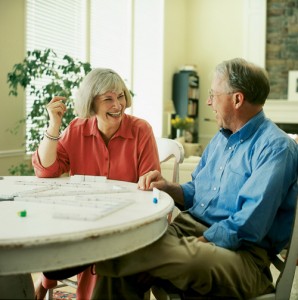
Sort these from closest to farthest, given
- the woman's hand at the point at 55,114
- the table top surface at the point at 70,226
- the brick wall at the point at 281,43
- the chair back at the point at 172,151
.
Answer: the table top surface at the point at 70,226
the woman's hand at the point at 55,114
the chair back at the point at 172,151
the brick wall at the point at 281,43

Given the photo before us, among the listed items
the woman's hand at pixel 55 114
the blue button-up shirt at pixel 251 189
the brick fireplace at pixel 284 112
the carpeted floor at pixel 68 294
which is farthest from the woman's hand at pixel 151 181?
the brick fireplace at pixel 284 112

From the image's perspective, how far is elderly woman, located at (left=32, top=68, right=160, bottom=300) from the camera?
1950 millimetres

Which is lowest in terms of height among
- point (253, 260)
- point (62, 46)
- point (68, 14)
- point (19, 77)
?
point (253, 260)

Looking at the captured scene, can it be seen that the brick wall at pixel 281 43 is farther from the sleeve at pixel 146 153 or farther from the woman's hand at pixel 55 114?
the woman's hand at pixel 55 114

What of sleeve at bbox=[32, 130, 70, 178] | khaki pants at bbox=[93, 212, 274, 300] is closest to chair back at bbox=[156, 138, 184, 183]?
sleeve at bbox=[32, 130, 70, 178]

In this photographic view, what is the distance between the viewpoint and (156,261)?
1.28 m

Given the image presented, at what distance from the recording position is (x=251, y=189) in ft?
4.62

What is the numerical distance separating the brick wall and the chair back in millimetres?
5642

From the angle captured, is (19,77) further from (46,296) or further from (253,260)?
(253,260)

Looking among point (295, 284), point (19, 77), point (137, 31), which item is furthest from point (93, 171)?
point (137, 31)

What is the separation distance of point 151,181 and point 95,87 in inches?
20.8

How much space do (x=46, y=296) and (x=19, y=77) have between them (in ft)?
6.40

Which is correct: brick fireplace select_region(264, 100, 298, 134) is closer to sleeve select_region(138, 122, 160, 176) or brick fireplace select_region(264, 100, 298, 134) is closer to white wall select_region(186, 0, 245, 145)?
white wall select_region(186, 0, 245, 145)

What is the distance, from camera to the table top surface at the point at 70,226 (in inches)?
38.0
